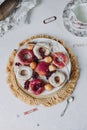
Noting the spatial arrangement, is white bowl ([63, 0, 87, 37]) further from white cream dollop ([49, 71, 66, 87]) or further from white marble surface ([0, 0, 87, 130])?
white cream dollop ([49, 71, 66, 87])

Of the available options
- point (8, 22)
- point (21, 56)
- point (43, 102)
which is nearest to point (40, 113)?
point (43, 102)

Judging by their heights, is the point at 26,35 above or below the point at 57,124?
above

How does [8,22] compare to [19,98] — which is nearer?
[19,98]

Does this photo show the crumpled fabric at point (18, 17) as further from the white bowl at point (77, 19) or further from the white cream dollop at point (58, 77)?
the white cream dollop at point (58, 77)

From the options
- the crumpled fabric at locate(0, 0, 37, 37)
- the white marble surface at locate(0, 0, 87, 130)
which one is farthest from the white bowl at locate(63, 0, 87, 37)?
the crumpled fabric at locate(0, 0, 37, 37)

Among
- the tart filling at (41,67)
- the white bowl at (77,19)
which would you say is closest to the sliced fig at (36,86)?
the tart filling at (41,67)

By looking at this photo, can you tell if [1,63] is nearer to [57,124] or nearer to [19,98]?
[19,98]

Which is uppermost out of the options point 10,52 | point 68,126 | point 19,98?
point 10,52

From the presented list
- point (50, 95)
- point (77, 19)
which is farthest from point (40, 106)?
point (77, 19)
